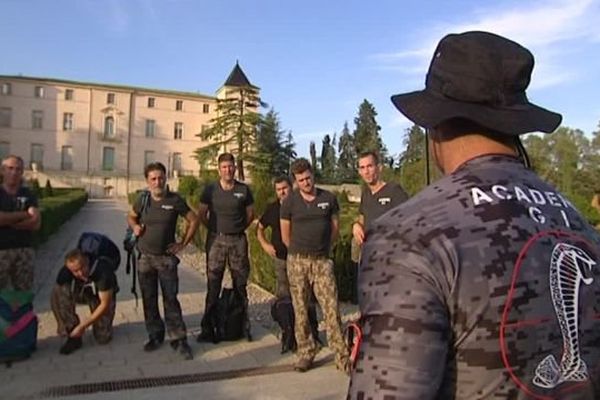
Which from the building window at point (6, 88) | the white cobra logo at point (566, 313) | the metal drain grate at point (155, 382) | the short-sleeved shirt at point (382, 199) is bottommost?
the metal drain grate at point (155, 382)

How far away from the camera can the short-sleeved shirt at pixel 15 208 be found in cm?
631

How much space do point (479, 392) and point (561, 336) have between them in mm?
215

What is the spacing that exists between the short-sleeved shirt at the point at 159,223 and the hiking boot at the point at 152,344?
0.99 m

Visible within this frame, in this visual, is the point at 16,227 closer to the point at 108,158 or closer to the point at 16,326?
the point at 16,326

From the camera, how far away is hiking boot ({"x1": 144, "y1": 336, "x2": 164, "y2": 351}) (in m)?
6.69

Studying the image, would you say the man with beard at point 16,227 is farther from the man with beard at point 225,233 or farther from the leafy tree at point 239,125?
the leafy tree at point 239,125

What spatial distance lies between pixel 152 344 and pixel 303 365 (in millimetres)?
1800

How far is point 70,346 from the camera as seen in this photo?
21.5 ft

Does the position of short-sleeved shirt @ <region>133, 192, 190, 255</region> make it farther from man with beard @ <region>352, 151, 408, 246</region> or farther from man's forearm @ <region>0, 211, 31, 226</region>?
man with beard @ <region>352, 151, 408, 246</region>

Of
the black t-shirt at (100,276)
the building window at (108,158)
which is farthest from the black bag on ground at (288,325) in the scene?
the building window at (108,158)

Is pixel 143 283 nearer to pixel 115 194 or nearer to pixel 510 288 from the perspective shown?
pixel 510 288

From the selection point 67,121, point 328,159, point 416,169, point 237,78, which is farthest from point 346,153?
point 416,169

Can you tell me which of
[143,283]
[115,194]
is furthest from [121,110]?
[143,283]

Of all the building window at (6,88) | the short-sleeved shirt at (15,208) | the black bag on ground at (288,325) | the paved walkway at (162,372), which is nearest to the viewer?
the paved walkway at (162,372)
